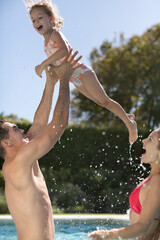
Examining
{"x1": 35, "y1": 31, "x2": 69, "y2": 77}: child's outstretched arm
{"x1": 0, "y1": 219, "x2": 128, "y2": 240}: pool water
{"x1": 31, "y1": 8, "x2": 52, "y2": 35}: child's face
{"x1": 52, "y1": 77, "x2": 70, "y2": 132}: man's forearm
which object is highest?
{"x1": 31, "y1": 8, "x2": 52, "y2": 35}: child's face

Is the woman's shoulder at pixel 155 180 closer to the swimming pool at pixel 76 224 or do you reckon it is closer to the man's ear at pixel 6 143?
the man's ear at pixel 6 143

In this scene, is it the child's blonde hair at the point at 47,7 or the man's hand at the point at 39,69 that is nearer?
the man's hand at the point at 39,69

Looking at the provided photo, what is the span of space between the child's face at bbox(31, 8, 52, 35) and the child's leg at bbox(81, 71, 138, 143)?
603 millimetres

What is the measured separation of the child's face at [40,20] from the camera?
369 centimetres

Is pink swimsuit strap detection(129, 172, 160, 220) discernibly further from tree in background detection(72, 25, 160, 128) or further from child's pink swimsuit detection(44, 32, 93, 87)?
tree in background detection(72, 25, 160, 128)

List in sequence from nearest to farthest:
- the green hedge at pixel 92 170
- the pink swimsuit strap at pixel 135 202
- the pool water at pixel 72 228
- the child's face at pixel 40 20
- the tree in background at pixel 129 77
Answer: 1. the pink swimsuit strap at pixel 135 202
2. the child's face at pixel 40 20
3. the pool water at pixel 72 228
4. the green hedge at pixel 92 170
5. the tree in background at pixel 129 77

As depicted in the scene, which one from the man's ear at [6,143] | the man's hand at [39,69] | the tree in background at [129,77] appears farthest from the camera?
the tree in background at [129,77]

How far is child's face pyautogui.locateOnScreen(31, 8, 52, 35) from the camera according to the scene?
3.69m

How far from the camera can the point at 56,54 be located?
10.9ft

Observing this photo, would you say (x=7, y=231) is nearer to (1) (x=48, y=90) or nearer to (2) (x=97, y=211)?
(2) (x=97, y=211)

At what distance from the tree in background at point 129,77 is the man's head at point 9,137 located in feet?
55.3

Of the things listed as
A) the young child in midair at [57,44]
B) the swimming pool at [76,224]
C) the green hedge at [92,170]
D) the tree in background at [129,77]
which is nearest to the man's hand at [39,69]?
the young child in midair at [57,44]

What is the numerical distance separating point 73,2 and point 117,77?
15.7 feet


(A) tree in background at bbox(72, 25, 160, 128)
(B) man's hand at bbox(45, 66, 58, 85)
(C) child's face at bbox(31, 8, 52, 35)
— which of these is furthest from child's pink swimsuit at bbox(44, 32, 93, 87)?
(A) tree in background at bbox(72, 25, 160, 128)
